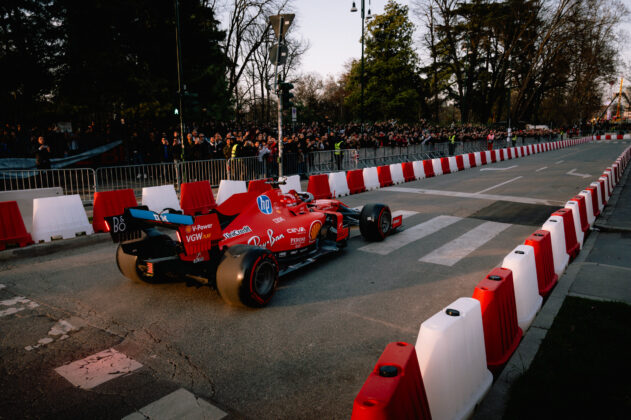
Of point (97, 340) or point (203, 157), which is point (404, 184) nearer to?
point (203, 157)

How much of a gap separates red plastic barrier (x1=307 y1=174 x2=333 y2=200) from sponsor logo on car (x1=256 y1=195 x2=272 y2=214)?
283 inches

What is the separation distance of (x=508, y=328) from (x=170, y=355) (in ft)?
10.4

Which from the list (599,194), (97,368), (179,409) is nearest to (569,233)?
(599,194)

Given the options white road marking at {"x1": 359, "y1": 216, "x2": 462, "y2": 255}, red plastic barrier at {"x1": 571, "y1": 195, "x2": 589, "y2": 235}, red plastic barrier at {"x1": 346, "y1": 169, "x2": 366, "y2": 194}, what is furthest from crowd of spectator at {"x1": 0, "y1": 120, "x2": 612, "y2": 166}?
red plastic barrier at {"x1": 571, "y1": 195, "x2": 589, "y2": 235}

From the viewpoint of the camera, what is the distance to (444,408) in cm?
274

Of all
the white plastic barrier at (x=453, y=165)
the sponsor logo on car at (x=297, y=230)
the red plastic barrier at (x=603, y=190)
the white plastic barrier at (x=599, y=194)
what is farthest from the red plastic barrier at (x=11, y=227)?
the white plastic barrier at (x=453, y=165)

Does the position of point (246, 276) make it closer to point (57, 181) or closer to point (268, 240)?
point (268, 240)

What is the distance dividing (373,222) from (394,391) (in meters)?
5.69

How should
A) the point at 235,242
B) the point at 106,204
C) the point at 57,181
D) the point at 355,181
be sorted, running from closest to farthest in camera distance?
the point at 235,242
the point at 106,204
the point at 57,181
the point at 355,181

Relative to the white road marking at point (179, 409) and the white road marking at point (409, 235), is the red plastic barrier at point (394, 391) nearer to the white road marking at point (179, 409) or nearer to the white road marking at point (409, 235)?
the white road marking at point (179, 409)

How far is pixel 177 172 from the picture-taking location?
12.8 metres

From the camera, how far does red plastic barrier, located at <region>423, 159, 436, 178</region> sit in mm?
19417

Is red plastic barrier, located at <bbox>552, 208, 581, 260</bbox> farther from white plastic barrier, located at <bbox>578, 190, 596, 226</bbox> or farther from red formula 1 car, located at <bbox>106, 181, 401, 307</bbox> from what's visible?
red formula 1 car, located at <bbox>106, 181, 401, 307</bbox>

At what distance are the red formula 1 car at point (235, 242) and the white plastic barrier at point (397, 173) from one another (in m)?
10.3
